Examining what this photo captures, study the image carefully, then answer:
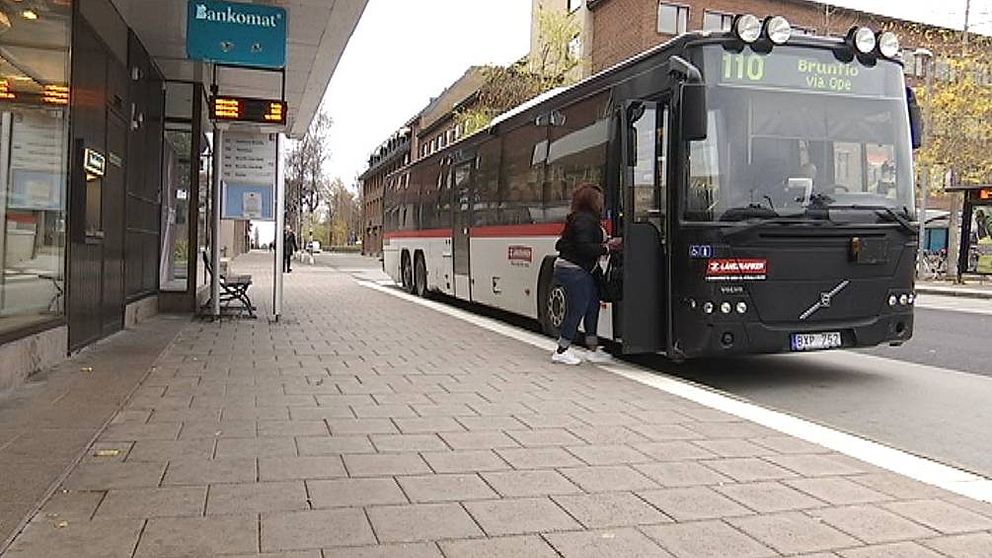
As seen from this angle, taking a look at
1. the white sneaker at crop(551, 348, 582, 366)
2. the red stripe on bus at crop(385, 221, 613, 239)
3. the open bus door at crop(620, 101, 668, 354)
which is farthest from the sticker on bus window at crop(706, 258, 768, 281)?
the white sneaker at crop(551, 348, 582, 366)

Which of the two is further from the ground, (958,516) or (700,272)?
(700,272)

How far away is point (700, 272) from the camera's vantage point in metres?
7.96

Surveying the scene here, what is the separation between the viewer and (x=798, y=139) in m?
8.34

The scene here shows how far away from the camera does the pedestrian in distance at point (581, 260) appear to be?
8.97 m

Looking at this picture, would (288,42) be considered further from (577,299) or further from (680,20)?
(680,20)

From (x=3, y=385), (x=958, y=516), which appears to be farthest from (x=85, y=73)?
(x=958, y=516)

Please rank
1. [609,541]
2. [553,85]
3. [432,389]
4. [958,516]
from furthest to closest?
1. [553,85]
2. [432,389]
3. [958,516]
4. [609,541]

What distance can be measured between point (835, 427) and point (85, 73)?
25.0ft

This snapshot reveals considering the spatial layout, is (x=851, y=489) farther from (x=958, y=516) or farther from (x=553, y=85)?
(x=553, y=85)

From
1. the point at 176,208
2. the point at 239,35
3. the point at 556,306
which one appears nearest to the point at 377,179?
the point at 176,208

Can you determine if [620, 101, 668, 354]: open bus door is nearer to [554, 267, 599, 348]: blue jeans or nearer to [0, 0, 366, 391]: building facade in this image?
[554, 267, 599, 348]: blue jeans

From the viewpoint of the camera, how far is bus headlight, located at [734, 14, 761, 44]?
26.6 ft

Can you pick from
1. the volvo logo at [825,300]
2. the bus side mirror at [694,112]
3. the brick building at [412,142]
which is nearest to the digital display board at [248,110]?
the bus side mirror at [694,112]

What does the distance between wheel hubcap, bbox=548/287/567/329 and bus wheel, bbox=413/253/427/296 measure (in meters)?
8.83
